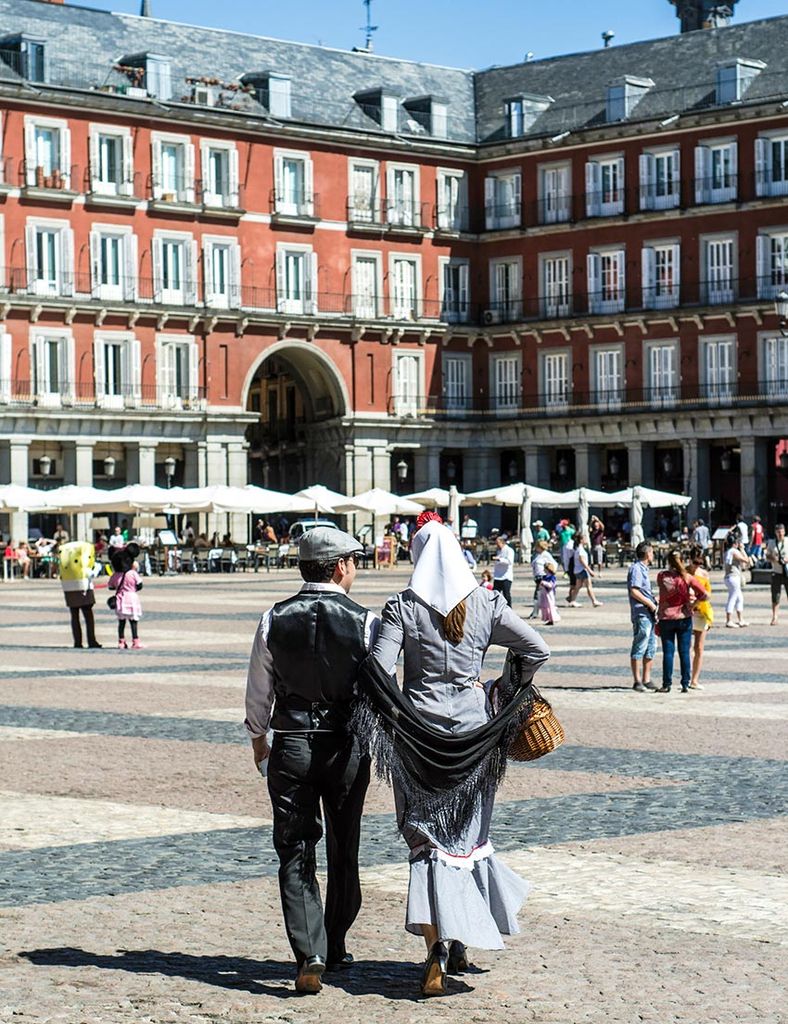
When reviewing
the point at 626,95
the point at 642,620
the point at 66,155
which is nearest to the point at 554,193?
the point at 626,95

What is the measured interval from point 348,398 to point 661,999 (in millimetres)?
68953

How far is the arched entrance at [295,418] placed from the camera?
7612 centimetres

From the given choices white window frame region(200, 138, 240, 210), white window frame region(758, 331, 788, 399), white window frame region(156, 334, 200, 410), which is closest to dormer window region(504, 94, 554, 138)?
white window frame region(200, 138, 240, 210)

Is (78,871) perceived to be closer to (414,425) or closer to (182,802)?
(182,802)

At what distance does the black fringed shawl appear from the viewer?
306 inches

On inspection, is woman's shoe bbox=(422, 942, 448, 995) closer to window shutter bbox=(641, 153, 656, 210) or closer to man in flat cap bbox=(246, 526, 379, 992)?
man in flat cap bbox=(246, 526, 379, 992)

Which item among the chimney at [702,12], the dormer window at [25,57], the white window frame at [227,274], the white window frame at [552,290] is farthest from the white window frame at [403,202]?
the chimney at [702,12]

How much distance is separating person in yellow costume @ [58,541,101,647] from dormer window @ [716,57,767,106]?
49598 millimetres

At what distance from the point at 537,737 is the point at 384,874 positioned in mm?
2365

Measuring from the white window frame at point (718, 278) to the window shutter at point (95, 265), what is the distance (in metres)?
21.3

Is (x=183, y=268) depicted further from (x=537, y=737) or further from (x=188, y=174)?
(x=537, y=737)

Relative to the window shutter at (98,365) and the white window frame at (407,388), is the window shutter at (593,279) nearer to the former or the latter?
the white window frame at (407,388)

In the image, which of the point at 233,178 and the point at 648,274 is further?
the point at 648,274

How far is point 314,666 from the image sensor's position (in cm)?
804
